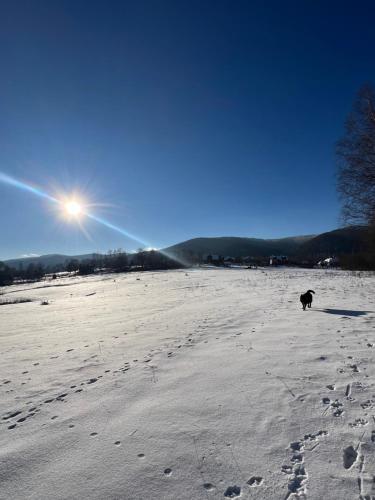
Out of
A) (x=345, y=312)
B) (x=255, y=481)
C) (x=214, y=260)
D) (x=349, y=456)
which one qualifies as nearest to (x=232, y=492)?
(x=255, y=481)

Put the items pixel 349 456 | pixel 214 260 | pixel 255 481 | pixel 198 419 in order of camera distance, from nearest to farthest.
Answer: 1. pixel 255 481
2. pixel 349 456
3. pixel 198 419
4. pixel 214 260

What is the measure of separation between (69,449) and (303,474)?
3.09 meters

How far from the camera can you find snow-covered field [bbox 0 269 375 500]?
291 centimetres

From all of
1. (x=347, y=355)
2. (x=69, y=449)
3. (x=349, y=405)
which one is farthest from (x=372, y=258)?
(x=69, y=449)

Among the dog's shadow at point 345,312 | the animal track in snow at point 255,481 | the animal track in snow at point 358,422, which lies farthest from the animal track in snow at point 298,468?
the dog's shadow at point 345,312

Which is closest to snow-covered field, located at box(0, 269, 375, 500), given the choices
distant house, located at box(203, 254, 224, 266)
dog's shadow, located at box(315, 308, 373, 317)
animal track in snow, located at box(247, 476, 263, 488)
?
animal track in snow, located at box(247, 476, 263, 488)

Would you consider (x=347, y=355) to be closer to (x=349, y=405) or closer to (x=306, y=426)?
(x=349, y=405)

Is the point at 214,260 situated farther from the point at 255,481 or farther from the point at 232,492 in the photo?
the point at 232,492

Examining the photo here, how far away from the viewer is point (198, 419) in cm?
404

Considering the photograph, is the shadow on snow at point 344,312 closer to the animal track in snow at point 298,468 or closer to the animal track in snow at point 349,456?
the animal track in snow at point 298,468

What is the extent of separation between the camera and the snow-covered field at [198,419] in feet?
9.55

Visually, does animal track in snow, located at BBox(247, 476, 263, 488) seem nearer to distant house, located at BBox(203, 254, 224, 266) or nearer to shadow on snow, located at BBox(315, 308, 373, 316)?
shadow on snow, located at BBox(315, 308, 373, 316)

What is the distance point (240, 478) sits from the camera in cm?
291

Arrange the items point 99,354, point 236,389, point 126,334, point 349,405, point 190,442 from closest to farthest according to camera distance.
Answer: point 190,442 < point 349,405 < point 236,389 < point 99,354 < point 126,334
